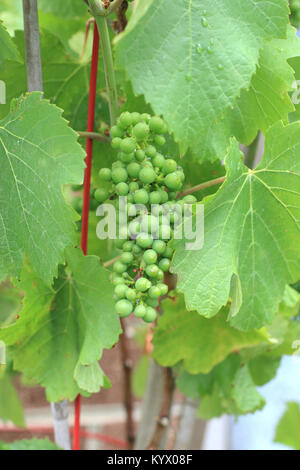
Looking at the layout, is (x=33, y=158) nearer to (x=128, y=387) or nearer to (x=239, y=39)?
(x=239, y=39)

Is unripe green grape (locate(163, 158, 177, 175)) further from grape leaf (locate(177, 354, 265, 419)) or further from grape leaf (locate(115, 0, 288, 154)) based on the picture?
grape leaf (locate(177, 354, 265, 419))

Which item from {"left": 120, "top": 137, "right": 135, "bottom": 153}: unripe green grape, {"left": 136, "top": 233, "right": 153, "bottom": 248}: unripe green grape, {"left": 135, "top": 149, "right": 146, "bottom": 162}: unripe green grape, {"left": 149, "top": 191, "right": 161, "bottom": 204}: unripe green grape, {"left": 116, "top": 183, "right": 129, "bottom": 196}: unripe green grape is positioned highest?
{"left": 120, "top": 137, "right": 135, "bottom": 153}: unripe green grape

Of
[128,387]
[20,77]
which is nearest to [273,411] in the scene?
[128,387]

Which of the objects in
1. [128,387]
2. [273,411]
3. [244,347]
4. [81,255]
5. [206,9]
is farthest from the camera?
[273,411]

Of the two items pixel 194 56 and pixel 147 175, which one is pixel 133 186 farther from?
pixel 194 56

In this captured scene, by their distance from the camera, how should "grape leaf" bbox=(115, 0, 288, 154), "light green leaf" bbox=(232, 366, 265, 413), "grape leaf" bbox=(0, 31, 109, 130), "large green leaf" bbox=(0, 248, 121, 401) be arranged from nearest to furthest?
"grape leaf" bbox=(115, 0, 288, 154) → "large green leaf" bbox=(0, 248, 121, 401) → "grape leaf" bbox=(0, 31, 109, 130) → "light green leaf" bbox=(232, 366, 265, 413)

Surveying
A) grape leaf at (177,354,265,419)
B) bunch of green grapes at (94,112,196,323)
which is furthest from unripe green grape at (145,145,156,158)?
grape leaf at (177,354,265,419)
